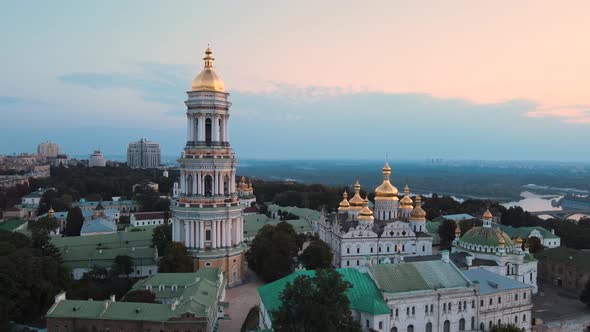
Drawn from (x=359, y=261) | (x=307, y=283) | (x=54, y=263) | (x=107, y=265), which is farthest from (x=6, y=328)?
(x=359, y=261)

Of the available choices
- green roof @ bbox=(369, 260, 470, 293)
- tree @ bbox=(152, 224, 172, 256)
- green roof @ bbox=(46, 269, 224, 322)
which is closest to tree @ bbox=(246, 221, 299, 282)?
tree @ bbox=(152, 224, 172, 256)

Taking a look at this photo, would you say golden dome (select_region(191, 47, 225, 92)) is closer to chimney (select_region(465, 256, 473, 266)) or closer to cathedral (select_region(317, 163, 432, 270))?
cathedral (select_region(317, 163, 432, 270))

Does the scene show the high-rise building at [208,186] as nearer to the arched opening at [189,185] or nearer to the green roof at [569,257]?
the arched opening at [189,185]

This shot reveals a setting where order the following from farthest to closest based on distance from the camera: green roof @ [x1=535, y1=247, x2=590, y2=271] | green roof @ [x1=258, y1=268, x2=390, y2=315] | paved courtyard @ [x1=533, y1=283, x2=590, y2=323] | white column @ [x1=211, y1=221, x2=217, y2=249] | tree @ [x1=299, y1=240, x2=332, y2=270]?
green roof @ [x1=535, y1=247, x2=590, y2=271], tree @ [x1=299, y1=240, x2=332, y2=270], white column @ [x1=211, y1=221, x2=217, y2=249], paved courtyard @ [x1=533, y1=283, x2=590, y2=323], green roof @ [x1=258, y1=268, x2=390, y2=315]

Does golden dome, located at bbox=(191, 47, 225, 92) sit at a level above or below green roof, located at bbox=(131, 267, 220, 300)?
above

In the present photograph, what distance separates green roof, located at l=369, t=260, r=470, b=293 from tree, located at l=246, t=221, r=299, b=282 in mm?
11416

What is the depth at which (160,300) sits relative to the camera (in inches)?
1302

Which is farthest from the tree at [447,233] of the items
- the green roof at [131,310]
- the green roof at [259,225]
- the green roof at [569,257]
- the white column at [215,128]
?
the green roof at [131,310]

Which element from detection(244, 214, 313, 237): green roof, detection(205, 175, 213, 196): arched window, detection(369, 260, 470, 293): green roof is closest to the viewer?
detection(369, 260, 470, 293): green roof

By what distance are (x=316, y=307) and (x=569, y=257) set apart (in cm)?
3334

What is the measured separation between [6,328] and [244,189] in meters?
63.3

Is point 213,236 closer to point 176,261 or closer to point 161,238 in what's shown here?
point 176,261

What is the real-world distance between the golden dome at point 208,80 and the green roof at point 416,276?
68.3 feet

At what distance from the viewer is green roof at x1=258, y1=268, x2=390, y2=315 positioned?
29375 mm
